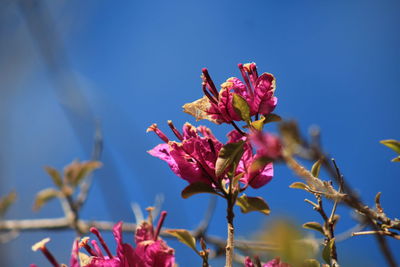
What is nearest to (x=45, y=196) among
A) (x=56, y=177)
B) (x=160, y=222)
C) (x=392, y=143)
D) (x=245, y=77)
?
(x=56, y=177)

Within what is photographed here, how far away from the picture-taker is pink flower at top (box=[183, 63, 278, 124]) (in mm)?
662

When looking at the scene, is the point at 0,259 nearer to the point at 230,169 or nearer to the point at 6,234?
the point at 6,234

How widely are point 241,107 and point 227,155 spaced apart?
9 centimetres

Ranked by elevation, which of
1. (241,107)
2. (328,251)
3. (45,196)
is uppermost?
(45,196)

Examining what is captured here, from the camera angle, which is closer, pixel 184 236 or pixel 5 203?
pixel 184 236

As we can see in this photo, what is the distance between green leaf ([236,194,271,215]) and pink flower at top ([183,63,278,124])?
5.6 inches

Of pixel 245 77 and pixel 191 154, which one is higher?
pixel 245 77

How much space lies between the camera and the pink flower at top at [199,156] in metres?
0.66

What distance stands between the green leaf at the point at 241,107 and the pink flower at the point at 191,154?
71 millimetres

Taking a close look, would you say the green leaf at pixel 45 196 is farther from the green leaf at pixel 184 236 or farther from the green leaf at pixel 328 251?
the green leaf at pixel 328 251

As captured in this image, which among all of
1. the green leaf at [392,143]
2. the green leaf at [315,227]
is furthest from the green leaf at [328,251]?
the green leaf at [392,143]

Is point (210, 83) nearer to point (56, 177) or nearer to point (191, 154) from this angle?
point (191, 154)

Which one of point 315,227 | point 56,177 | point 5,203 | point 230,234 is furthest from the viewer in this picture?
point 5,203

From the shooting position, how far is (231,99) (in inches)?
25.9
